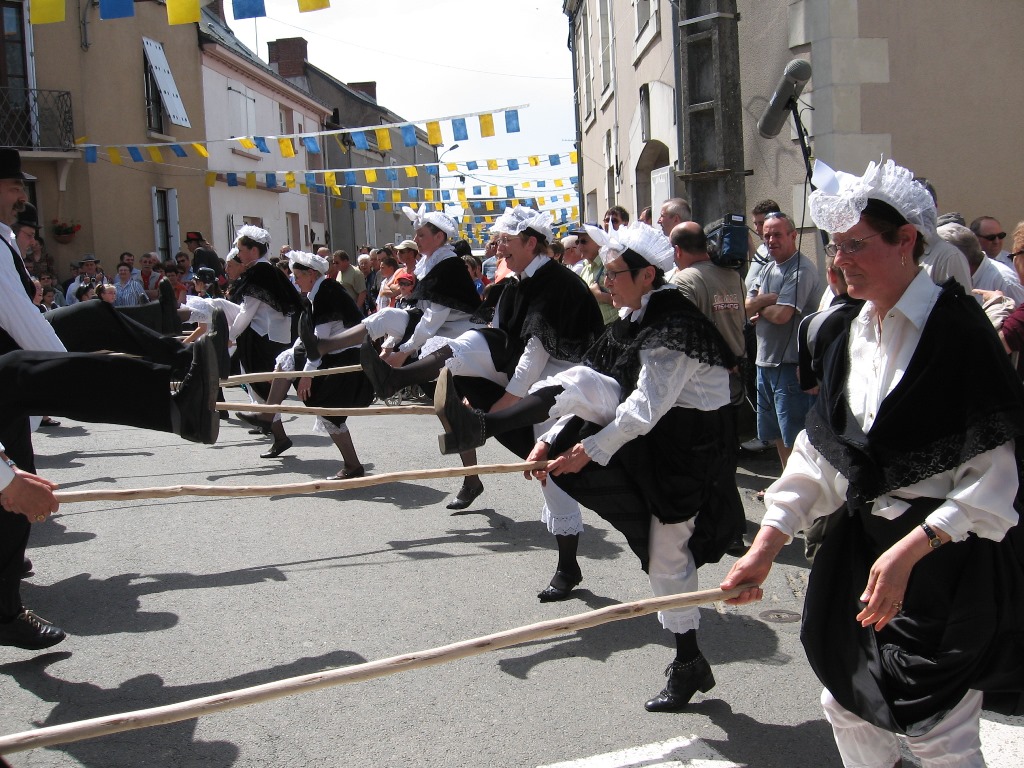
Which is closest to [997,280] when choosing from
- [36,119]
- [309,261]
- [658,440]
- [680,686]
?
[658,440]

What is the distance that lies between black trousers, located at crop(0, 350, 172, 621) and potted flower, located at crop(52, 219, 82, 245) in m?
17.3

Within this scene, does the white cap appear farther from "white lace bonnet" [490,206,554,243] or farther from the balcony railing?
the balcony railing

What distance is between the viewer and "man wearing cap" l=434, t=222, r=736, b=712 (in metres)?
3.59

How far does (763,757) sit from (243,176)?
24057mm

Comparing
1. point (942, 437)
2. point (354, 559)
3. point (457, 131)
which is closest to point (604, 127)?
point (457, 131)

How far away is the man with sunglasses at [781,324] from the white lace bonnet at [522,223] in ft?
6.27

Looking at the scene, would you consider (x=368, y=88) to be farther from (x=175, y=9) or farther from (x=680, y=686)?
(x=680, y=686)

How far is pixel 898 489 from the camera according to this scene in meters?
2.37

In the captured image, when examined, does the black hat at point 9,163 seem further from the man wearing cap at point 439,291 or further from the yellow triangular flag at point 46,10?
the yellow triangular flag at point 46,10

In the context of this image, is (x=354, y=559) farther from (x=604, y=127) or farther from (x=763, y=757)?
(x=604, y=127)

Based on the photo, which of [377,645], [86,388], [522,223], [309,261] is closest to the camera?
[86,388]

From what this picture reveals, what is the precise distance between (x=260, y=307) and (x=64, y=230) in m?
12.8

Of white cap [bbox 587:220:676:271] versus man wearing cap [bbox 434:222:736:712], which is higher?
white cap [bbox 587:220:676:271]

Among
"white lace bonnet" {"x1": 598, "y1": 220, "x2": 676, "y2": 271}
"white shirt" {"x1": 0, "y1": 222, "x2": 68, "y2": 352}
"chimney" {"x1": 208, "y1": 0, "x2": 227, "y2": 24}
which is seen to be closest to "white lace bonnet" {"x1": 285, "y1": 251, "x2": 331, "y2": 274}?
"white shirt" {"x1": 0, "y1": 222, "x2": 68, "y2": 352}
